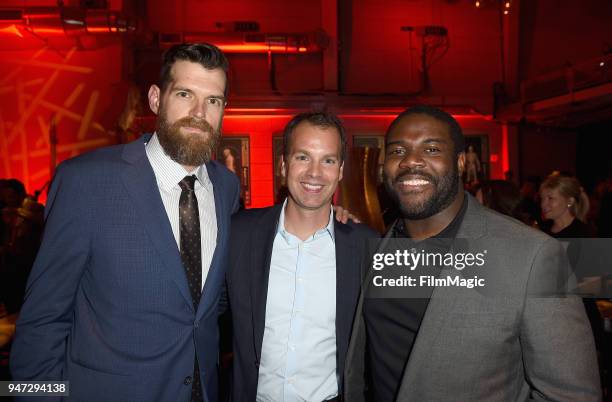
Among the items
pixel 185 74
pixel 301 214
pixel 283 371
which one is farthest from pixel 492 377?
pixel 185 74

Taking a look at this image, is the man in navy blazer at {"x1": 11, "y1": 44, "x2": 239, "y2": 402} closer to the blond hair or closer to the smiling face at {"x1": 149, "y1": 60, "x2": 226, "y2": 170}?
the smiling face at {"x1": 149, "y1": 60, "x2": 226, "y2": 170}

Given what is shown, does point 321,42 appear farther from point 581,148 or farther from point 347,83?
point 581,148

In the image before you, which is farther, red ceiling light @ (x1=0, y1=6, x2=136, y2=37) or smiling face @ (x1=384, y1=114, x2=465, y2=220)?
red ceiling light @ (x1=0, y1=6, x2=136, y2=37)

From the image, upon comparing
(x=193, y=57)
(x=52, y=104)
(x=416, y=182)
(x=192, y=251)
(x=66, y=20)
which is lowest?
(x=192, y=251)

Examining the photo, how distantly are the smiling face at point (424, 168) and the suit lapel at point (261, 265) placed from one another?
589 mm

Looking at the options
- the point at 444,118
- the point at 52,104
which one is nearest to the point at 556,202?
the point at 444,118

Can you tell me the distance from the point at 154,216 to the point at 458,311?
1085mm

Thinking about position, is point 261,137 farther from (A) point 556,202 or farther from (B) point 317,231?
(B) point 317,231

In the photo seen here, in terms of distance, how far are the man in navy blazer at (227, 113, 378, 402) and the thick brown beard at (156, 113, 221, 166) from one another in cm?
41

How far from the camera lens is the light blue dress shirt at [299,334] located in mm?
1699

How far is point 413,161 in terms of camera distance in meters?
1.56

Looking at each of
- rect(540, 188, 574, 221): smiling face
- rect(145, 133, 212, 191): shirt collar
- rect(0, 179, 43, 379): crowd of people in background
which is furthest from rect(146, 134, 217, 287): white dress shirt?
rect(540, 188, 574, 221): smiling face

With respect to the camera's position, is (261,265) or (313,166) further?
(313,166)

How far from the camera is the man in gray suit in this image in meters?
1.25
